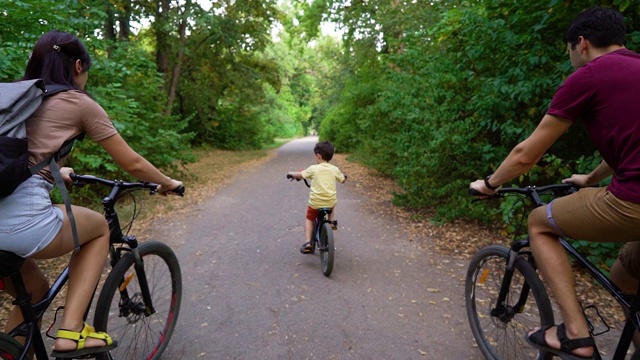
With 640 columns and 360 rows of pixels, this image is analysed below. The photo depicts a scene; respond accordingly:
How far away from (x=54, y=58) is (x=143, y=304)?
5.51ft

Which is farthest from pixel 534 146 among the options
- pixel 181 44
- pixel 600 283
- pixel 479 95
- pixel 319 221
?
pixel 181 44

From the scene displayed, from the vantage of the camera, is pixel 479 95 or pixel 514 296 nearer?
pixel 514 296

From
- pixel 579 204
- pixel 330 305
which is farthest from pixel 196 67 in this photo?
pixel 579 204

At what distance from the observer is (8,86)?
174 cm

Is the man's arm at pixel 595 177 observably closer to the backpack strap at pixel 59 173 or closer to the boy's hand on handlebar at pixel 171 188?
the boy's hand on handlebar at pixel 171 188

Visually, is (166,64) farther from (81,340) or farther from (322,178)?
A: (81,340)

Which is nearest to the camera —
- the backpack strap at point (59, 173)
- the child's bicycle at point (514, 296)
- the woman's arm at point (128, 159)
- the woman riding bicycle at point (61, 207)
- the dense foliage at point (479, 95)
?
the woman riding bicycle at point (61, 207)

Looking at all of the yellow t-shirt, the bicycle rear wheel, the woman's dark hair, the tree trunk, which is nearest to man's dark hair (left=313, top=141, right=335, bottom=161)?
the yellow t-shirt

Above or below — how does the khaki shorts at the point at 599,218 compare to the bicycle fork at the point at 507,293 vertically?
above

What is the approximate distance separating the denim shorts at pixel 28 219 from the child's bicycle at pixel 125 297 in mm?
82

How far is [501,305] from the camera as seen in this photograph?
109 inches

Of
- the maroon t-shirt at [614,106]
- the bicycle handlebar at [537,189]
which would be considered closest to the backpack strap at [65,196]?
the bicycle handlebar at [537,189]

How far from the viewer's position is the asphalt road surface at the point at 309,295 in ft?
10.1

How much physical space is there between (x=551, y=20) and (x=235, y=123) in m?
Result: 22.7
